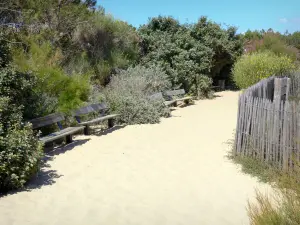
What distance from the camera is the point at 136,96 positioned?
1084cm

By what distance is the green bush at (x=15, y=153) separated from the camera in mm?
4785

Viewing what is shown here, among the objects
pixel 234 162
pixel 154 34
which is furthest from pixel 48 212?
pixel 154 34

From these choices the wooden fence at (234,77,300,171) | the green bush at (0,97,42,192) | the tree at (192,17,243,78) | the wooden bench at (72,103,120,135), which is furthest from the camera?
the tree at (192,17,243,78)

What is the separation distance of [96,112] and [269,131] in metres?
5.60

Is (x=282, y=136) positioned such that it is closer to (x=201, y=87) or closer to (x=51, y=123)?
(x=51, y=123)

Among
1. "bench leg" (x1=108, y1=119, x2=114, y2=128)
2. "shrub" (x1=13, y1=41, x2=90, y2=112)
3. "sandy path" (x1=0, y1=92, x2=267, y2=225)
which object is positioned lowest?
"sandy path" (x1=0, y1=92, x2=267, y2=225)

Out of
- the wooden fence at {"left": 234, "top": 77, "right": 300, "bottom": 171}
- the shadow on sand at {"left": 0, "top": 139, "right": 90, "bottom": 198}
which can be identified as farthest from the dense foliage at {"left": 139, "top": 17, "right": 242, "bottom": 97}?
the shadow on sand at {"left": 0, "top": 139, "right": 90, "bottom": 198}

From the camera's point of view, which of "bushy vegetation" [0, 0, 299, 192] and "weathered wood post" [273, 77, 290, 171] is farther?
"bushy vegetation" [0, 0, 299, 192]

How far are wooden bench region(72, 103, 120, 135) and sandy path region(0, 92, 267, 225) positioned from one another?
1.34 feet

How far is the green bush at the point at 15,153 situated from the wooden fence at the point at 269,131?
11.8 feet

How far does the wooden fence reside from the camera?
16.8ft

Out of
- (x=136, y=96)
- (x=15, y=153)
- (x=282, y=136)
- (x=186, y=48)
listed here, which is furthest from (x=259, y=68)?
(x=15, y=153)

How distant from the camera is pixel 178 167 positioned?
6109 mm

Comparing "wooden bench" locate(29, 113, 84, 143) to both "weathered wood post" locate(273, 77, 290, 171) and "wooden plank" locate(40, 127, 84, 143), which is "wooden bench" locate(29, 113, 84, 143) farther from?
"weathered wood post" locate(273, 77, 290, 171)
